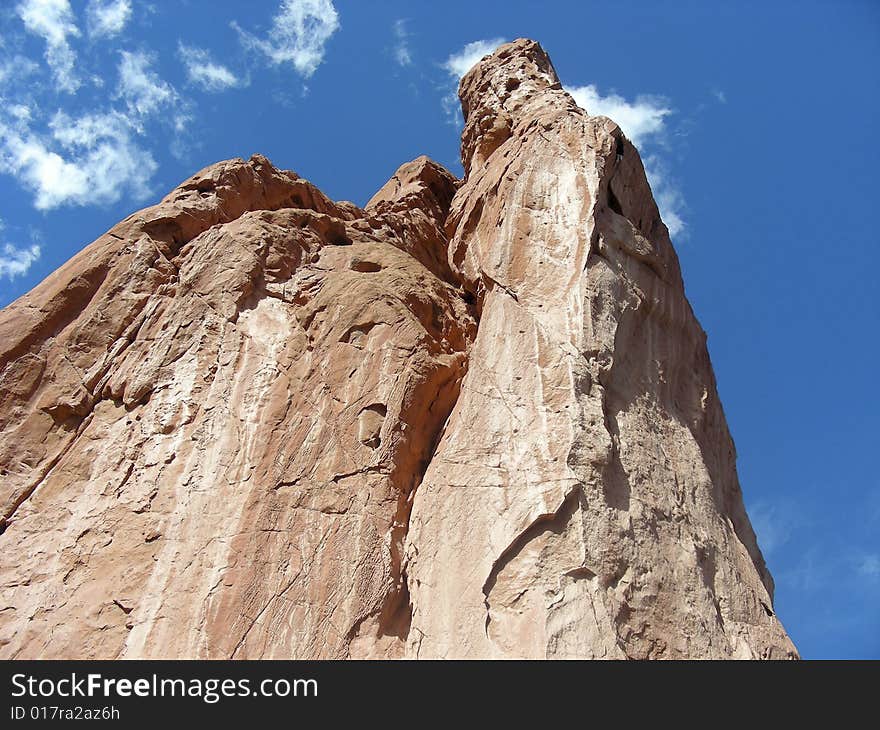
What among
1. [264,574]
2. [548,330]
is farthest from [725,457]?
[264,574]

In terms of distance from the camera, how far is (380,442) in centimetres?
1209

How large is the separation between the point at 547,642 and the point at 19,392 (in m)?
8.94

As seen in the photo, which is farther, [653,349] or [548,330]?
[653,349]

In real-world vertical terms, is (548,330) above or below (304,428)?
above

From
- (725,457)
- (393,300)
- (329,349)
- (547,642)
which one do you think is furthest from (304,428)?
(725,457)

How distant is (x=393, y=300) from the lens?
1380 cm

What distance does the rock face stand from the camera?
10.2 m

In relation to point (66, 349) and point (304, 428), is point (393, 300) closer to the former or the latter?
point (304, 428)

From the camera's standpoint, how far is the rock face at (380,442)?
10227 millimetres

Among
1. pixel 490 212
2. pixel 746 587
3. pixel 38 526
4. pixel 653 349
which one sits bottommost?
pixel 38 526

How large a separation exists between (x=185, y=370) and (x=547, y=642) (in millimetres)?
6626

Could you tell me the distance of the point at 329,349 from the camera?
507 inches
